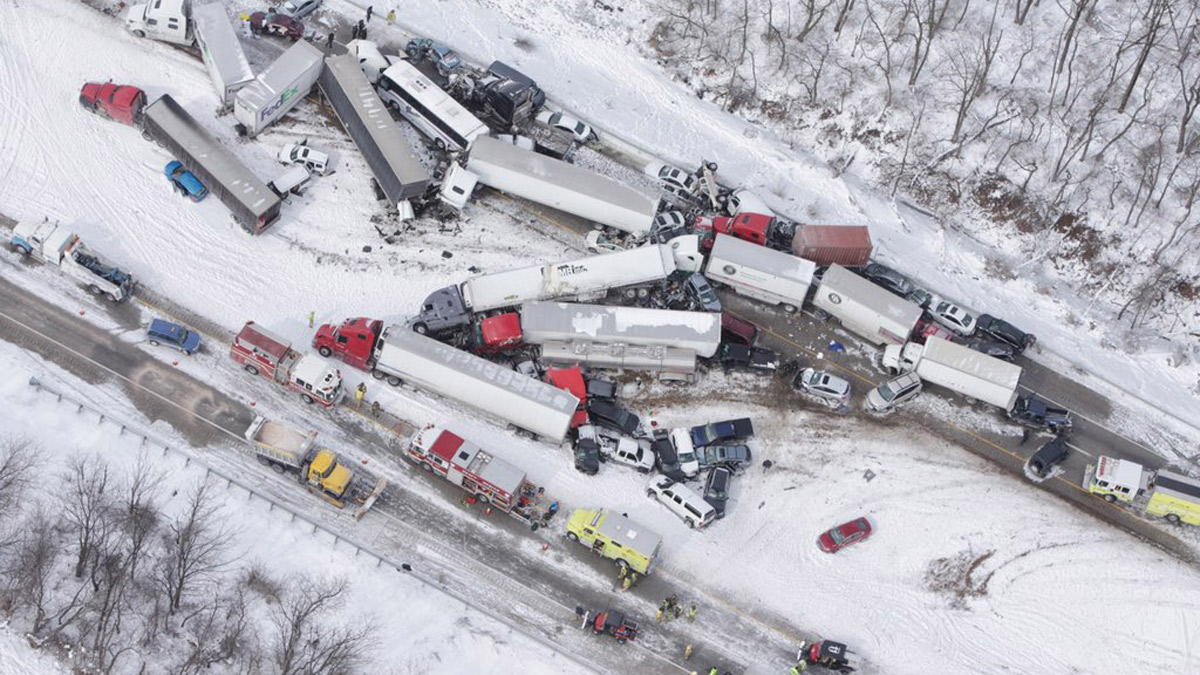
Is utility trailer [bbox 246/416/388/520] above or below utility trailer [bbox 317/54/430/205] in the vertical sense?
below

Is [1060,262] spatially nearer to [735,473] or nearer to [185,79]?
[735,473]

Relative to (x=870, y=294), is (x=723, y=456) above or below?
below

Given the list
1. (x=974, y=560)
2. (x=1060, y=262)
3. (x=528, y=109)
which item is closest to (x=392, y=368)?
(x=528, y=109)

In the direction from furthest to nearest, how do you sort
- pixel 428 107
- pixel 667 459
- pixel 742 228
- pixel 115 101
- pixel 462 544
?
pixel 428 107 → pixel 742 228 → pixel 115 101 → pixel 667 459 → pixel 462 544

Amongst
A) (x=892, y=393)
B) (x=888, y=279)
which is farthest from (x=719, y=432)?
(x=888, y=279)

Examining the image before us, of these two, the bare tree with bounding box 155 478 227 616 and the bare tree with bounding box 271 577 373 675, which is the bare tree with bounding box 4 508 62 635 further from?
the bare tree with bounding box 271 577 373 675

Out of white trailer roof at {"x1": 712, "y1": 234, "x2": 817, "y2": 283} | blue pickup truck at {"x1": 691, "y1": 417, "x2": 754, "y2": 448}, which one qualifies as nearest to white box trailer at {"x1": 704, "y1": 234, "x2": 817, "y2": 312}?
white trailer roof at {"x1": 712, "y1": 234, "x2": 817, "y2": 283}

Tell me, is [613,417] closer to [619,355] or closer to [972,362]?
[619,355]
